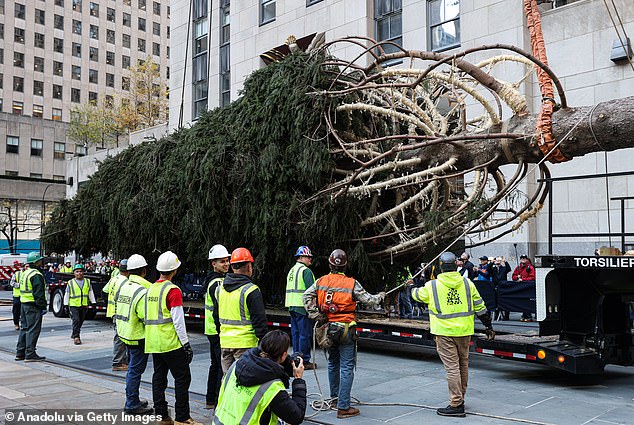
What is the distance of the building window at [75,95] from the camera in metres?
76.3

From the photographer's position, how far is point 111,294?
1152 centimetres

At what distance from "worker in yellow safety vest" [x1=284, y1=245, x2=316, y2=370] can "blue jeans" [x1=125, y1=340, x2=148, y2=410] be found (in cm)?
328

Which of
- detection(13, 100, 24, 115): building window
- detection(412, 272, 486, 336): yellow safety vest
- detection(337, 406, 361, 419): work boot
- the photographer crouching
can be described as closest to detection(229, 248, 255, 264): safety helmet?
detection(337, 406, 361, 419): work boot

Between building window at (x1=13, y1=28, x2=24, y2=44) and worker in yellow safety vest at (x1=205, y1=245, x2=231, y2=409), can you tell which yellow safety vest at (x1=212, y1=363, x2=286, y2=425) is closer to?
worker in yellow safety vest at (x1=205, y1=245, x2=231, y2=409)

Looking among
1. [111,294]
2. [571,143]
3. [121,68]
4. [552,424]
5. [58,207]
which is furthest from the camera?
[121,68]

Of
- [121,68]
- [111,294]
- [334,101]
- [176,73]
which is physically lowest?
[111,294]

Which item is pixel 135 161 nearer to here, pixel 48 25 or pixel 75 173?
pixel 75 173

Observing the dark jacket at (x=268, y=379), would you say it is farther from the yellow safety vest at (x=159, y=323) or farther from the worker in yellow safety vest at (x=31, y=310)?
the worker in yellow safety vest at (x=31, y=310)

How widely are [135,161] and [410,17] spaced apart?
1145 cm

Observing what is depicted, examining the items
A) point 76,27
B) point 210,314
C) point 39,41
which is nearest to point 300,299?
point 210,314

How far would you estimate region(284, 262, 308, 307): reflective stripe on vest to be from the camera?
396 inches

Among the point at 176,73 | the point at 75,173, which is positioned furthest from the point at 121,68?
the point at 176,73

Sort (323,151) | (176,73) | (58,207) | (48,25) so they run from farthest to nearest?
(48,25), (176,73), (58,207), (323,151)

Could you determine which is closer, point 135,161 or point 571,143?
point 571,143
